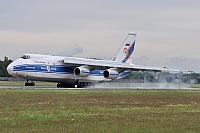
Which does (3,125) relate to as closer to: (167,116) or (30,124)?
(30,124)

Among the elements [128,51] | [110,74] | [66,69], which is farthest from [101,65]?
[128,51]

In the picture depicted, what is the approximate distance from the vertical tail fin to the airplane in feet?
4.68

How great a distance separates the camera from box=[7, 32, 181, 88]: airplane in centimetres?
5259

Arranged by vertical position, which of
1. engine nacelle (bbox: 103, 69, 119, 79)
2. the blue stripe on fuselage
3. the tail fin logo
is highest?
the tail fin logo

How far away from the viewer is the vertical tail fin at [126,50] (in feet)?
221

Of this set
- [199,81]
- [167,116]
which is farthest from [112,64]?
[199,81]

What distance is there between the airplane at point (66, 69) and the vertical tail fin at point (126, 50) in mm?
1427

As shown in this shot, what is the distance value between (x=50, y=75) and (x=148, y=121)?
1507 inches

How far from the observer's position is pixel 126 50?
6806 centimetres

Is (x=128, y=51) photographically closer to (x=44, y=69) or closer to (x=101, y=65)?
(x=101, y=65)

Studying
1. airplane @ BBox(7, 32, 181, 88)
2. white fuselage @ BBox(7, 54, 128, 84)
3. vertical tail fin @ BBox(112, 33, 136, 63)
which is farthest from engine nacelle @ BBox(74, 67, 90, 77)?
vertical tail fin @ BBox(112, 33, 136, 63)

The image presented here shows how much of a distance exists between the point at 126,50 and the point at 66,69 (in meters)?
14.4

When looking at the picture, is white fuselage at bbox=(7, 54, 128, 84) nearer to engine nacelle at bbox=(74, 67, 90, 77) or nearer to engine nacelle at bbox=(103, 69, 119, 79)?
engine nacelle at bbox=(74, 67, 90, 77)

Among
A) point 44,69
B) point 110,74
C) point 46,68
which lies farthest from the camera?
point 110,74
